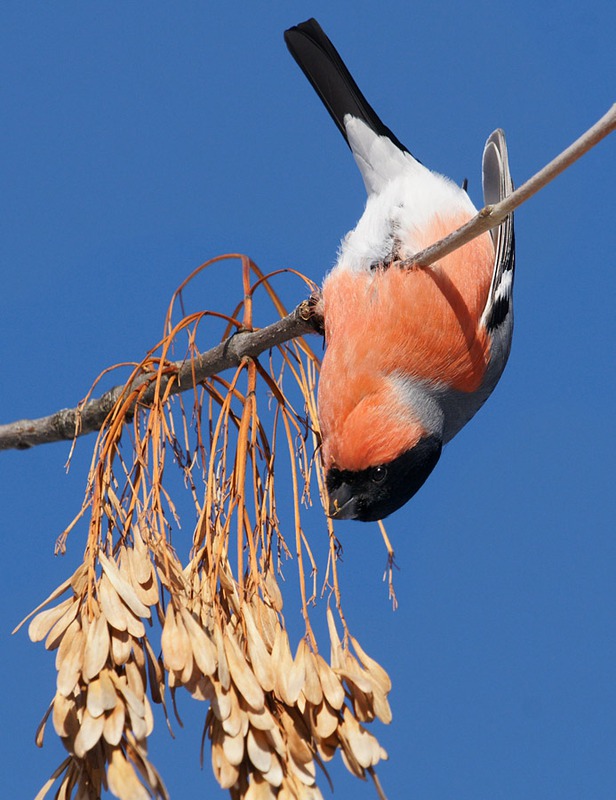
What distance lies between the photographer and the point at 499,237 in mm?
2566

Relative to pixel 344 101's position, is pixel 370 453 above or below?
below

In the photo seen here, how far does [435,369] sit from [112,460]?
813 millimetres

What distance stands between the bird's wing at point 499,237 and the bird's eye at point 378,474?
0.51 m

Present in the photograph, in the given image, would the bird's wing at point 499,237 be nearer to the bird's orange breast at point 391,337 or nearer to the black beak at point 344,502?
the bird's orange breast at point 391,337

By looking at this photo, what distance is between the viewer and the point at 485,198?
2.81m

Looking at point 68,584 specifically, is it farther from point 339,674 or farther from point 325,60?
point 325,60

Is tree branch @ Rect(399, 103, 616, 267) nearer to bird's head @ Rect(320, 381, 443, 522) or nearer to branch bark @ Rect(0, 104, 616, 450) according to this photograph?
branch bark @ Rect(0, 104, 616, 450)

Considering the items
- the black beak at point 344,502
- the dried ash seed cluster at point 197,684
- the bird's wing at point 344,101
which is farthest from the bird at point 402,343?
the dried ash seed cluster at point 197,684

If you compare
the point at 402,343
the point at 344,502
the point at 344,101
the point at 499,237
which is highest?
the point at 344,101

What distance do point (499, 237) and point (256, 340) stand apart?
813 mm

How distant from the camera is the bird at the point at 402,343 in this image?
2164 mm

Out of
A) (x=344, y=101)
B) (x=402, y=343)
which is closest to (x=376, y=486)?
(x=402, y=343)

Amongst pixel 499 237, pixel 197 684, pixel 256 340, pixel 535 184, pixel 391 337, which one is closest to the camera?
pixel 197 684

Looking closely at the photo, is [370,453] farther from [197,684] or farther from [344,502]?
[197,684]
